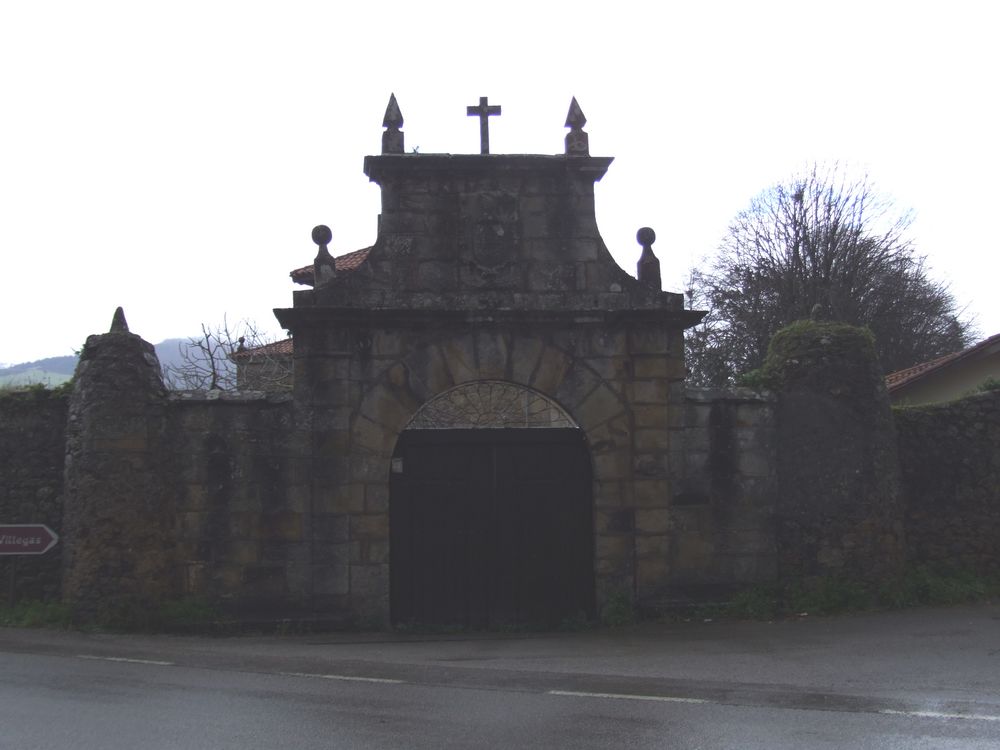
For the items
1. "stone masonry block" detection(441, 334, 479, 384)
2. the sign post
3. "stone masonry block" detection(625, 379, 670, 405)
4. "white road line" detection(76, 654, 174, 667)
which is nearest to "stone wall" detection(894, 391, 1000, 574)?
"stone masonry block" detection(625, 379, 670, 405)

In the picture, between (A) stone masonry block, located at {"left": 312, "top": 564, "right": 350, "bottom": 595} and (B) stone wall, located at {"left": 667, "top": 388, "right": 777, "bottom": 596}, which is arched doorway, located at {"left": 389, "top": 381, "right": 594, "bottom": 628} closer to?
(A) stone masonry block, located at {"left": 312, "top": 564, "right": 350, "bottom": 595}

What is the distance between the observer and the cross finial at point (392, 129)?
1112 centimetres

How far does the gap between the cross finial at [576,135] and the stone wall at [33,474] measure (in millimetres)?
6154

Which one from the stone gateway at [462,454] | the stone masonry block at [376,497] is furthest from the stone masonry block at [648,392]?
the stone masonry block at [376,497]

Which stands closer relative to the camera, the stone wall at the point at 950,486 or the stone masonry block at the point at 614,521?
the stone masonry block at the point at 614,521

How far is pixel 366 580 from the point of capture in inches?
419

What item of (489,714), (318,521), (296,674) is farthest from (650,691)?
(318,521)

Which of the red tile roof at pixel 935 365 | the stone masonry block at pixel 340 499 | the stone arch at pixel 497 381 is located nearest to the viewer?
the stone masonry block at pixel 340 499

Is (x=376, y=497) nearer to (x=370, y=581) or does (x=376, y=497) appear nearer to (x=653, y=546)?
(x=370, y=581)

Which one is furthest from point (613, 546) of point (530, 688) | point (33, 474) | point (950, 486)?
point (33, 474)

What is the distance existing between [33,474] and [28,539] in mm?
755

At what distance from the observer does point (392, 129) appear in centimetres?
1120

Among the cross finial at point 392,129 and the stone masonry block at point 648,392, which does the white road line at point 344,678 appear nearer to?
the stone masonry block at point 648,392

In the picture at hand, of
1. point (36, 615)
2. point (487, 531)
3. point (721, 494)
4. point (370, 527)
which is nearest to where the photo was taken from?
point (370, 527)
